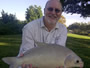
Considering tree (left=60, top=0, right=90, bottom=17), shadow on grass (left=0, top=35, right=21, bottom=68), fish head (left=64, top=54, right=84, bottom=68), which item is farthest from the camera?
tree (left=60, top=0, right=90, bottom=17)

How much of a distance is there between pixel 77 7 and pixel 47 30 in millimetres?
→ 10812

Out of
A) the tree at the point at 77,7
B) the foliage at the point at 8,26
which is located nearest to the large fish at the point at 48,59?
the tree at the point at 77,7

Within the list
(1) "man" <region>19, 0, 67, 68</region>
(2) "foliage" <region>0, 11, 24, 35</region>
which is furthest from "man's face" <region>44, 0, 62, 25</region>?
(2) "foliage" <region>0, 11, 24, 35</region>

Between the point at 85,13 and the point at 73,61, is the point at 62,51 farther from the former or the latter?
the point at 85,13

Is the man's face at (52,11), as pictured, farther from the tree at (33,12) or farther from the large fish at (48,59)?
the tree at (33,12)

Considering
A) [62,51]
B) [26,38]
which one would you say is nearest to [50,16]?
[26,38]

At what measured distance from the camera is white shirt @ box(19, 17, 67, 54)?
9.98 feet

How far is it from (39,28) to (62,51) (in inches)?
39.8

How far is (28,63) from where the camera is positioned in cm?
237

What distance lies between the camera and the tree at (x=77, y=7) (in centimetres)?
1280

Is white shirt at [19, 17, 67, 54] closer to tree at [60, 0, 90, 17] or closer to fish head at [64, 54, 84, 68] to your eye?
fish head at [64, 54, 84, 68]

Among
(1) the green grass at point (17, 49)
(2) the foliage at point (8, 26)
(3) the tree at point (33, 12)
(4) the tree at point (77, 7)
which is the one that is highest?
(3) the tree at point (33, 12)

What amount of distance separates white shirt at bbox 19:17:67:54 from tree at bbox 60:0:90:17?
33.1 ft

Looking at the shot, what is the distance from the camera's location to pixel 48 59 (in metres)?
2.32
